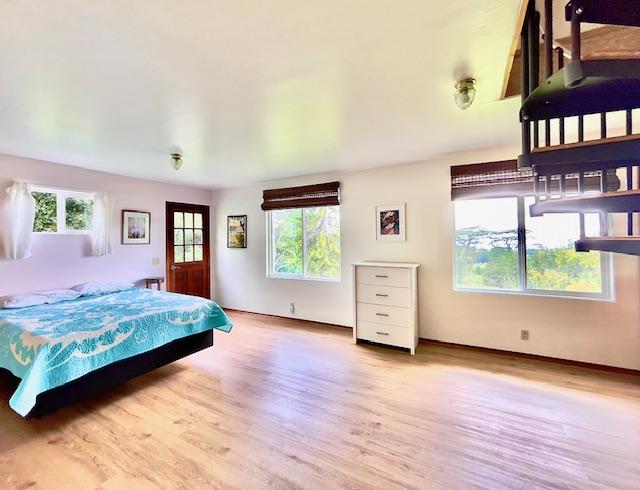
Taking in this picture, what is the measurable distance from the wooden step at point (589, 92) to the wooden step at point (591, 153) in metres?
0.15

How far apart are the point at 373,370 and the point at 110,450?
211cm

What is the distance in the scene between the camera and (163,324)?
2723 millimetres

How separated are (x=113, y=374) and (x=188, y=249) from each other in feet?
9.94

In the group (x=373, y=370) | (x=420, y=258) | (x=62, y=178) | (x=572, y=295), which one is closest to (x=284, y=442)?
(x=373, y=370)

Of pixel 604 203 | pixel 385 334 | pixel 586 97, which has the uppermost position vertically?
pixel 586 97

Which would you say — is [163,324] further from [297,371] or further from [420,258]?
[420,258]

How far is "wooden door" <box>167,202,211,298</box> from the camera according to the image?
4.86 metres

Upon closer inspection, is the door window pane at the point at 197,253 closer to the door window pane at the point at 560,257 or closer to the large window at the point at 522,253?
the large window at the point at 522,253

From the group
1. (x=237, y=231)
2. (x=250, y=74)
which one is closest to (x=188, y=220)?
(x=237, y=231)

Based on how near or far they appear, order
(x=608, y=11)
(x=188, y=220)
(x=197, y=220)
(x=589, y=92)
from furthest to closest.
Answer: (x=197, y=220)
(x=188, y=220)
(x=589, y=92)
(x=608, y=11)

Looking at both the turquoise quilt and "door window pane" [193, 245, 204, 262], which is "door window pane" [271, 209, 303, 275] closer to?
"door window pane" [193, 245, 204, 262]

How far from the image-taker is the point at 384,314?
3.46 meters

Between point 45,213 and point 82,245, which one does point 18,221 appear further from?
point 82,245

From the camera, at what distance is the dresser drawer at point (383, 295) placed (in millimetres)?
3334
